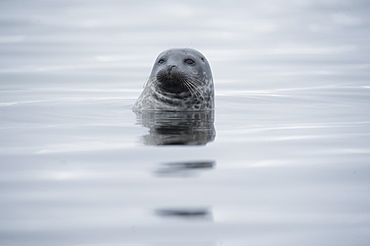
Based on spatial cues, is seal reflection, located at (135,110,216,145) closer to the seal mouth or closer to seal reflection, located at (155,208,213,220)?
the seal mouth

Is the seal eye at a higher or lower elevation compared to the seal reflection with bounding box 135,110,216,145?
higher

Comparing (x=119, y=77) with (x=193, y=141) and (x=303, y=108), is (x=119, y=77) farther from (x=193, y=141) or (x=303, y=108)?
(x=193, y=141)

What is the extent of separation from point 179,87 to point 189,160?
415 cm

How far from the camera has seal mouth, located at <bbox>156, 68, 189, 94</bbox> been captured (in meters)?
9.71

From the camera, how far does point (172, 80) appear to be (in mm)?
9867

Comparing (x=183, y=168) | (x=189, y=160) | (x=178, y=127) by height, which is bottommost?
(x=183, y=168)

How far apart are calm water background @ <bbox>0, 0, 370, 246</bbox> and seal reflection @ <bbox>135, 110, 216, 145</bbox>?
0.30ft

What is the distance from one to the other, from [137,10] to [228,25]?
5.93 m

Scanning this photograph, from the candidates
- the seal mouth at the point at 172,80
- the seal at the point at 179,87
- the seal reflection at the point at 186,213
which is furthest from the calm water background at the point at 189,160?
the seal mouth at the point at 172,80

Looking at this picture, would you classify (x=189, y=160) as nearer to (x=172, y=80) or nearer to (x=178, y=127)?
(x=178, y=127)

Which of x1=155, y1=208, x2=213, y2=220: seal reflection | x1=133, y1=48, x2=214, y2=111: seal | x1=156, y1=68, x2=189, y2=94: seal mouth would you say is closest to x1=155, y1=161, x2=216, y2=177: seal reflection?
x1=155, y1=208, x2=213, y2=220: seal reflection

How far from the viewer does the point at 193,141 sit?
23.1 ft

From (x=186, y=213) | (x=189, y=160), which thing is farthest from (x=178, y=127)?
(x=186, y=213)

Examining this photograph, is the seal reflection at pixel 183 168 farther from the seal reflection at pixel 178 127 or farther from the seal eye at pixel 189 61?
the seal eye at pixel 189 61
